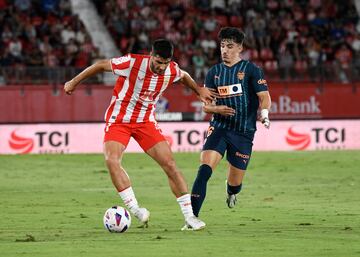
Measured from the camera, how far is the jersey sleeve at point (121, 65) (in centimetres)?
1255

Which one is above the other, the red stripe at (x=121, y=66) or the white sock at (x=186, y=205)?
the red stripe at (x=121, y=66)

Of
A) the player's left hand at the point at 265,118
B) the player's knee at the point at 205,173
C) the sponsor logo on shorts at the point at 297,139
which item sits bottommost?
the sponsor logo on shorts at the point at 297,139

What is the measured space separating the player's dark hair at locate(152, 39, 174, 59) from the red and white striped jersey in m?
0.46

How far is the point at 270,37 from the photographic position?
34062mm

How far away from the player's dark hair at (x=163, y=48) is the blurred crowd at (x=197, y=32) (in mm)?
18335

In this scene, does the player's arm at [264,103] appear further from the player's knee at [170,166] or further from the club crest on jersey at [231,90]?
the player's knee at [170,166]

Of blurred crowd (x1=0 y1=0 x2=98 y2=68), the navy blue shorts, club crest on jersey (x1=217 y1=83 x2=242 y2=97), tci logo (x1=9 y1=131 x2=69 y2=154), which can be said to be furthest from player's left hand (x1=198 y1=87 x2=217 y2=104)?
blurred crowd (x1=0 y1=0 x2=98 y2=68)

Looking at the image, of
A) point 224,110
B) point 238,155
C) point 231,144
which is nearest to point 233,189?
point 238,155

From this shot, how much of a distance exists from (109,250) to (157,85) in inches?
109

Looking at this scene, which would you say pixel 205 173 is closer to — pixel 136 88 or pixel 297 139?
pixel 136 88

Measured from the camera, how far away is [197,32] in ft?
111

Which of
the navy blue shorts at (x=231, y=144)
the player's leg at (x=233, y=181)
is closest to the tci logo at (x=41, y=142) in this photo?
the player's leg at (x=233, y=181)

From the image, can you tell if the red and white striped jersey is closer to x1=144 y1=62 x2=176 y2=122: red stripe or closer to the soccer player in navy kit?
x1=144 y1=62 x2=176 y2=122: red stripe

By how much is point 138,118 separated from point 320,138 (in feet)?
51.4
